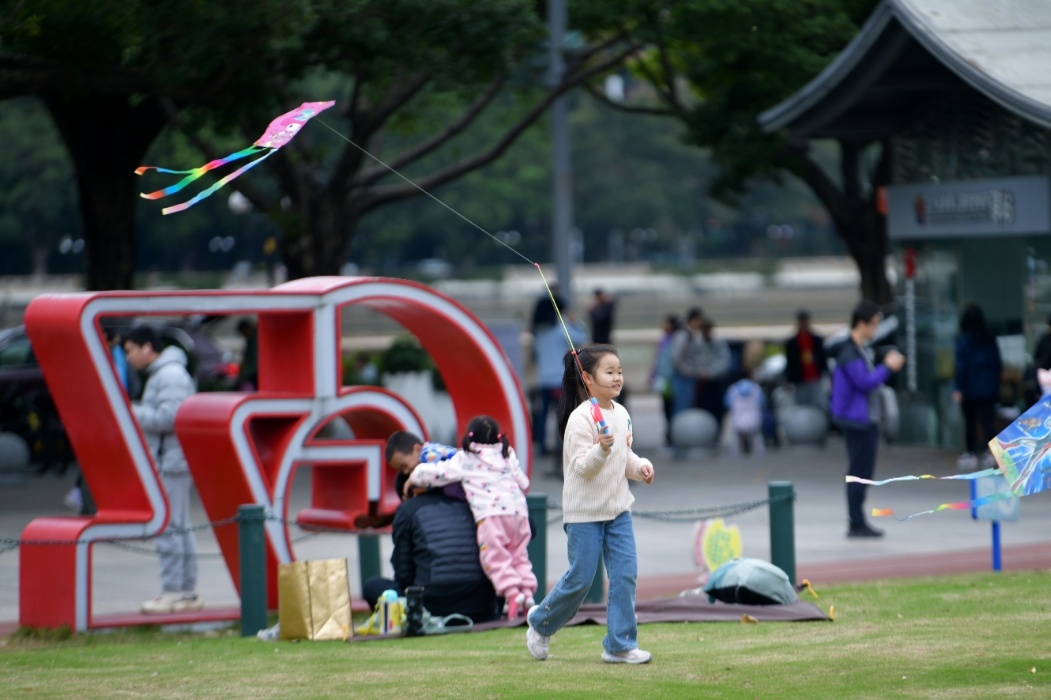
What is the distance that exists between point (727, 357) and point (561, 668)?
1360 centimetres

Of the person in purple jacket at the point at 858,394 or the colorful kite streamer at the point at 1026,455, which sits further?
the person in purple jacket at the point at 858,394

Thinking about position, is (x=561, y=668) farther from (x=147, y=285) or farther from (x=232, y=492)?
(x=147, y=285)

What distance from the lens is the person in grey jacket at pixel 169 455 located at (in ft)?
34.6

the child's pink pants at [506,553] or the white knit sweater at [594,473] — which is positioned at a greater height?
the white knit sweater at [594,473]

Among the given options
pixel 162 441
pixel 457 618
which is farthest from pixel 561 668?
pixel 162 441

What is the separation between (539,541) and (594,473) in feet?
10.4

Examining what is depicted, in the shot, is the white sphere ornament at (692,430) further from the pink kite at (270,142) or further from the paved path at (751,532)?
the pink kite at (270,142)

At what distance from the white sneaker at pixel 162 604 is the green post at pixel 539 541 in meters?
2.48

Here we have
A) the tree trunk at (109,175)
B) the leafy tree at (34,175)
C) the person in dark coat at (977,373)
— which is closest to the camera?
the person in dark coat at (977,373)

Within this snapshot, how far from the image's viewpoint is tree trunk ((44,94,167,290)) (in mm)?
18906

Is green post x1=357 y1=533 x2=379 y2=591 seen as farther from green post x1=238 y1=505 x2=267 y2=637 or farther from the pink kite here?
the pink kite

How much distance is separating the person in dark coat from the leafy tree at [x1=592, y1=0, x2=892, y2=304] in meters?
4.17

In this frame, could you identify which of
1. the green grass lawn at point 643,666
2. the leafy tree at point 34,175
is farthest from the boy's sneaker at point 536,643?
the leafy tree at point 34,175

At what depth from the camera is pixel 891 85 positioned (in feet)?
59.0
